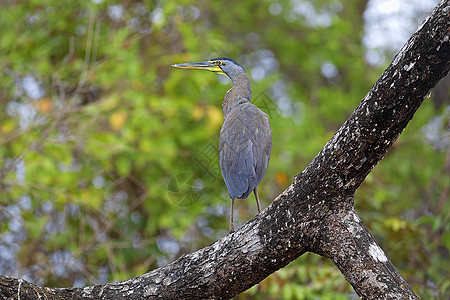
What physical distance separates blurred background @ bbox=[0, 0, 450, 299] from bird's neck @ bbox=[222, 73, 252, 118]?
121 cm

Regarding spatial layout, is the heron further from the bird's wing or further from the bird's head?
the bird's head

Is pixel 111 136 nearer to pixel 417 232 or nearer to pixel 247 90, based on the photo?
pixel 247 90

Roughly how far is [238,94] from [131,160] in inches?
115

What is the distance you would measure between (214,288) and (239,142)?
69 centimetres

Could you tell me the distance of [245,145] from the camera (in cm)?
270

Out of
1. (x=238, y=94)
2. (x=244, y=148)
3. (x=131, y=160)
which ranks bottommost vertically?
(x=131, y=160)

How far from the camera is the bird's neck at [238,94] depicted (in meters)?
2.82

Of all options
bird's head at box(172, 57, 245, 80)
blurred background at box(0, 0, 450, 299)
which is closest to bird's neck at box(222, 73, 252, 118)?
bird's head at box(172, 57, 245, 80)

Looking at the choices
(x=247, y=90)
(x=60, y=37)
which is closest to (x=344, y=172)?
(x=247, y=90)

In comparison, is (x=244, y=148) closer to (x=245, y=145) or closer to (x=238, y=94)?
(x=245, y=145)

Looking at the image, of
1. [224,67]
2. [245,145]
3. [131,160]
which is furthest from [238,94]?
[131,160]

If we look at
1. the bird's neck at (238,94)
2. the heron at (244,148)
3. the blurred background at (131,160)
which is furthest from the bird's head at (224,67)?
the blurred background at (131,160)

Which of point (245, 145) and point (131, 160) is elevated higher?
point (245, 145)

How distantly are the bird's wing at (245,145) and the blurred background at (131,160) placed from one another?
4.47 feet
